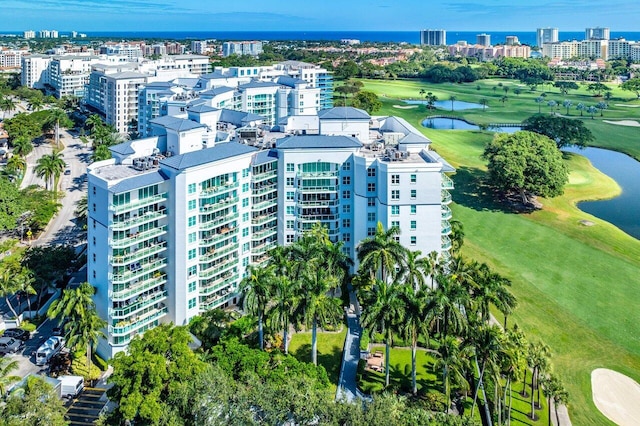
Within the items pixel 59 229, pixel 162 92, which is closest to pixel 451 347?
pixel 59 229

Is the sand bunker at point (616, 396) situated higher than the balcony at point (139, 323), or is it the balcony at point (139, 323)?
the balcony at point (139, 323)

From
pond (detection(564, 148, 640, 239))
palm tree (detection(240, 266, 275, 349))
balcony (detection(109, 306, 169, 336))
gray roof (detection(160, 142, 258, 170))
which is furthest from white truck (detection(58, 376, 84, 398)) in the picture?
pond (detection(564, 148, 640, 239))

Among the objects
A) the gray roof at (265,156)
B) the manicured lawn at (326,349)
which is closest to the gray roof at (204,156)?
the gray roof at (265,156)

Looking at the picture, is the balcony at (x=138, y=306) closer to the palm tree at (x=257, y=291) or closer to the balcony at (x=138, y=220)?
the balcony at (x=138, y=220)

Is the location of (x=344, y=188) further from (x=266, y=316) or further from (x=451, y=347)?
(x=451, y=347)

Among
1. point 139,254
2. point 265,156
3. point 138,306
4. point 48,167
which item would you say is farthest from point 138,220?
point 48,167

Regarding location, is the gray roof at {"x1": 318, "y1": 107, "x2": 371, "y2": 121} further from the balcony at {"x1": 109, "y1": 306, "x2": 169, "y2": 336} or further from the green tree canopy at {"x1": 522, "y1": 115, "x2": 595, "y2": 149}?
the green tree canopy at {"x1": 522, "y1": 115, "x2": 595, "y2": 149}
